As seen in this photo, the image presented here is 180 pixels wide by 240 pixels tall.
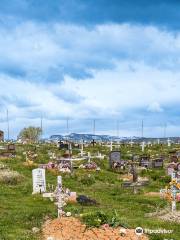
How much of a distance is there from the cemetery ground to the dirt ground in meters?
0.32

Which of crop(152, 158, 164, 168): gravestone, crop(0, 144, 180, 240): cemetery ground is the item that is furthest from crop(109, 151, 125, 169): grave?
crop(152, 158, 164, 168): gravestone

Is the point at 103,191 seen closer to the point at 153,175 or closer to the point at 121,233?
the point at 153,175

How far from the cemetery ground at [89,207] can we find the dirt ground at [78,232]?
322 millimetres

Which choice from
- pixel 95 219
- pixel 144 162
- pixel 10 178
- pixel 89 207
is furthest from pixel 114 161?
pixel 95 219

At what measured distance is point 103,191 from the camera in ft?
109

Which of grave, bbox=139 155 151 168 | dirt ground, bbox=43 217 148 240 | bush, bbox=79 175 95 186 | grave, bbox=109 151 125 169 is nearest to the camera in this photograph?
dirt ground, bbox=43 217 148 240

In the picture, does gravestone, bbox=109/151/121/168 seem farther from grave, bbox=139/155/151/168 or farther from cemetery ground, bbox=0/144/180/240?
grave, bbox=139/155/151/168

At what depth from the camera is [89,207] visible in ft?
81.4

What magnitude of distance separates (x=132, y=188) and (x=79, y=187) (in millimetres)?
3504

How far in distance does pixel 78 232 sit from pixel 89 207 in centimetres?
735

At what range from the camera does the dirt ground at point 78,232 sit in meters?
17.0

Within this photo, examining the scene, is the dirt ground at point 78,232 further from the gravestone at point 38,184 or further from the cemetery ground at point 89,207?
the gravestone at point 38,184

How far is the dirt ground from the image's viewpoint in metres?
17.0

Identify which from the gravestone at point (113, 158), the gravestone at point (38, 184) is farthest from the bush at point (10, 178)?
the gravestone at point (113, 158)
